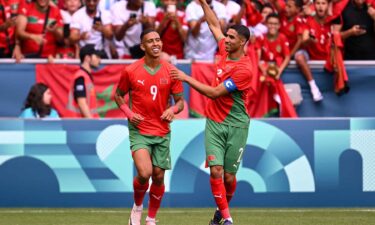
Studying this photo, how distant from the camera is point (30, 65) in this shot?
1617cm

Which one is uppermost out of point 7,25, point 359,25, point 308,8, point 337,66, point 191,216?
point 308,8

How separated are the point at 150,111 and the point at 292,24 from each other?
6427 millimetres

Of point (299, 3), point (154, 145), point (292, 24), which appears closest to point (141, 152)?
point (154, 145)

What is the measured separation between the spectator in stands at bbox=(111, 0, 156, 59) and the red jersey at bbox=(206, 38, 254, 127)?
500 centimetres

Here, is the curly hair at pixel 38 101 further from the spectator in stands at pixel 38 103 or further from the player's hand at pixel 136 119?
the player's hand at pixel 136 119

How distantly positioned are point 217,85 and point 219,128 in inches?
20.1

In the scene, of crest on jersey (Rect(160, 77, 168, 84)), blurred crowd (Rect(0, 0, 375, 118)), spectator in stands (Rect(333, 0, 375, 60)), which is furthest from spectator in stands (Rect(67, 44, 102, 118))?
spectator in stands (Rect(333, 0, 375, 60))

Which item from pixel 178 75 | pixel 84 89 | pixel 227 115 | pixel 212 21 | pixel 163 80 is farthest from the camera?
pixel 84 89

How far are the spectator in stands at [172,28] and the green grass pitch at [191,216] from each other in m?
3.69

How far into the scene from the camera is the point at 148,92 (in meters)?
11.3

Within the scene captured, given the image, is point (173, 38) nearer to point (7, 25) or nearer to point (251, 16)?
point (251, 16)

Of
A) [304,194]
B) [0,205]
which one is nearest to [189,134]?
[304,194]

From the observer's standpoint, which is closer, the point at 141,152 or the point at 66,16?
the point at 141,152

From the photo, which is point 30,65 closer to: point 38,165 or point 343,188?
point 38,165
